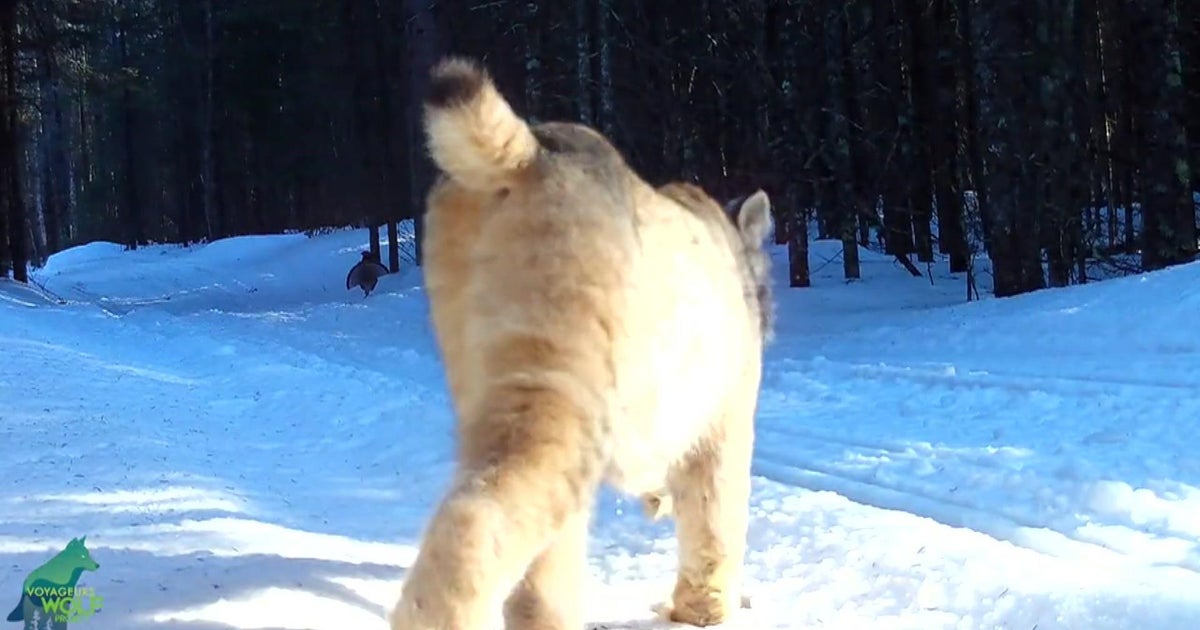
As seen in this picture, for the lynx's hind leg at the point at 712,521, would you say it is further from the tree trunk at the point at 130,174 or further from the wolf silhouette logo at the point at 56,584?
the tree trunk at the point at 130,174

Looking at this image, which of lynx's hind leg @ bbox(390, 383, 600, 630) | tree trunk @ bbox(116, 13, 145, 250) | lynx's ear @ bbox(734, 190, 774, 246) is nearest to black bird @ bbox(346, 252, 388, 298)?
lynx's ear @ bbox(734, 190, 774, 246)

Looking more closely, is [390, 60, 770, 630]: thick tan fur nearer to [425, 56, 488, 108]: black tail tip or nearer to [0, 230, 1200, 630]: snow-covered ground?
[425, 56, 488, 108]: black tail tip

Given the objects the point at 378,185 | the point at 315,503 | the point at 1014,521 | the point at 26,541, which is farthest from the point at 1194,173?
the point at 378,185

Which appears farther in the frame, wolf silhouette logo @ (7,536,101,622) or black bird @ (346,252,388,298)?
black bird @ (346,252,388,298)

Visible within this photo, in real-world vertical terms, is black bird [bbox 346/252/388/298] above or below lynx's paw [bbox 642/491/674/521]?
above

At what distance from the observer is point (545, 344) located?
2578 millimetres

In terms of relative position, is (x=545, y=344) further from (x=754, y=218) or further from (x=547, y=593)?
(x=754, y=218)

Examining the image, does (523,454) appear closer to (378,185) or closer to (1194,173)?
(1194,173)

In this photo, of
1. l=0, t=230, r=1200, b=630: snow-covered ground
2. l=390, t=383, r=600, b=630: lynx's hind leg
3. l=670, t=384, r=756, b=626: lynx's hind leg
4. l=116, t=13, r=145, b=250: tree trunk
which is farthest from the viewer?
l=116, t=13, r=145, b=250: tree trunk

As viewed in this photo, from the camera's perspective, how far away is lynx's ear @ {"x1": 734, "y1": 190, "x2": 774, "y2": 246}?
4.42 m

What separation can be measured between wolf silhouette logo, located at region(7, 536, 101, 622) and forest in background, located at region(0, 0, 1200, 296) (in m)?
3.33

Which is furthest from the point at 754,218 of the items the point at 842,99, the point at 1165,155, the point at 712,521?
the point at 842,99

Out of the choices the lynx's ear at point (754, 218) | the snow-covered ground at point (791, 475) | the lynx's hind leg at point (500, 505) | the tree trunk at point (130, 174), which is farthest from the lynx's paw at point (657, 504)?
the tree trunk at point (130, 174)

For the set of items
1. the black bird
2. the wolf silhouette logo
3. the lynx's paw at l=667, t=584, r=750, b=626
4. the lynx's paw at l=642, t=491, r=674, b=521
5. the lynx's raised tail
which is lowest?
the lynx's paw at l=667, t=584, r=750, b=626
